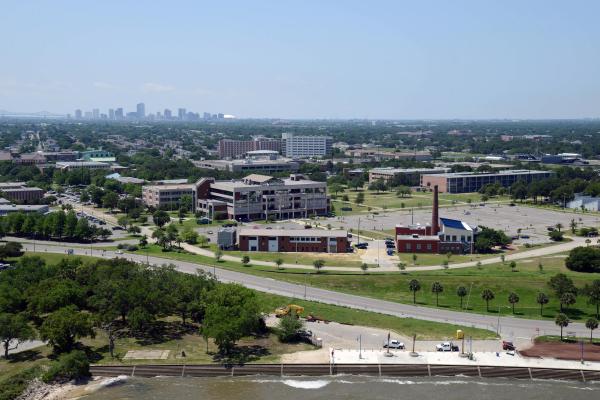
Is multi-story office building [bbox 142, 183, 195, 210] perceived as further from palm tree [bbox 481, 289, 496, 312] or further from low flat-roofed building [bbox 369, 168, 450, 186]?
palm tree [bbox 481, 289, 496, 312]

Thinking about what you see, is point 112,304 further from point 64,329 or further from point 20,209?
point 20,209

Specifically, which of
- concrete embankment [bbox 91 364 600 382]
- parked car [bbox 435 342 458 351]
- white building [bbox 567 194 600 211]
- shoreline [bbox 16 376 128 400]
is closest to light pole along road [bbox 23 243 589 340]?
parked car [bbox 435 342 458 351]

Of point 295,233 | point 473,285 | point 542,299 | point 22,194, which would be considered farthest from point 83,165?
point 542,299

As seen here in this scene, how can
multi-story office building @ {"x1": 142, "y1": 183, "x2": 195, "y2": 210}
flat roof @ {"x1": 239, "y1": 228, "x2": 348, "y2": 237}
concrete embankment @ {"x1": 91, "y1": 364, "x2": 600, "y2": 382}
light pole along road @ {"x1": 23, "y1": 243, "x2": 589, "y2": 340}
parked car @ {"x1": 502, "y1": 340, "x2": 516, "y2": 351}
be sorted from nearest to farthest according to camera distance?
1. concrete embankment @ {"x1": 91, "y1": 364, "x2": 600, "y2": 382}
2. parked car @ {"x1": 502, "y1": 340, "x2": 516, "y2": 351}
3. light pole along road @ {"x1": 23, "y1": 243, "x2": 589, "y2": 340}
4. flat roof @ {"x1": 239, "y1": 228, "x2": 348, "y2": 237}
5. multi-story office building @ {"x1": 142, "y1": 183, "x2": 195, "y2": 210}

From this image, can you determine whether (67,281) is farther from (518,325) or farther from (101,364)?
(518,325)

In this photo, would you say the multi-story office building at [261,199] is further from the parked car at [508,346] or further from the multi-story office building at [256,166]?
the parked car at [508,346]

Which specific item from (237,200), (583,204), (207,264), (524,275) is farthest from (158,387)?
(583,204)

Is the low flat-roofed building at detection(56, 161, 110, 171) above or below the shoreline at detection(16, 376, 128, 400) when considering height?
above
